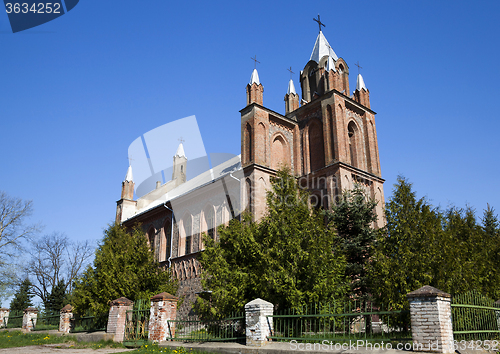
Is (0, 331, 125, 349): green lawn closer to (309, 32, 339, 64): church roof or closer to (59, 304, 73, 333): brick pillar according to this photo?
(59, 304, 73, 333): brick pillar

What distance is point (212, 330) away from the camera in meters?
11.5

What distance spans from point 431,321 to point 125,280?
13680 mm

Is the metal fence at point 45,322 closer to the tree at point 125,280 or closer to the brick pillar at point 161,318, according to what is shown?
the tree at point 125,280

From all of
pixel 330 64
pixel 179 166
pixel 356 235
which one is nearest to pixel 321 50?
pixel 330 64

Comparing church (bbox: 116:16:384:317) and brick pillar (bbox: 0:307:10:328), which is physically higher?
church (bbox: 116:16:384:317)

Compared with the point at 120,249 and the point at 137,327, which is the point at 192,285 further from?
the point at 137,327

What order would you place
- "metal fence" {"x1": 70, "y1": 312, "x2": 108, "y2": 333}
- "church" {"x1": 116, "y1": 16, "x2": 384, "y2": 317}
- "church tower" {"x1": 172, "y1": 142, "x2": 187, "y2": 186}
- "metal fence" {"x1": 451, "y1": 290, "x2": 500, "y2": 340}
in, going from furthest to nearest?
"church tower" {"x1": 172, "y1": 142, "x2": 187, "y2": 186}, "church" {"x1": 116, "y1": 16, "x2": 384, "y2": 317}, "metal fence" {"x1": 70, "y1": 312, "x2": 108, "y2": 333}, "metal fence" {"x1": 451, "y1": 290, "x2": 500, "y2": 340}

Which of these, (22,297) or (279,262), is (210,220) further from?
(22,297)

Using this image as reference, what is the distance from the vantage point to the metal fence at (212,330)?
36.3 feet

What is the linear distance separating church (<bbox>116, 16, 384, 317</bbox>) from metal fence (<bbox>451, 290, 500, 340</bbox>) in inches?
389

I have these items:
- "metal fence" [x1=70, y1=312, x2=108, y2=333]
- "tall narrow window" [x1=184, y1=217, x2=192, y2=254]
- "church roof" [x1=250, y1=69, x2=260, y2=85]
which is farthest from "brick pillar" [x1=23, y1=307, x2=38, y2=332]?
"church roof" [x1=250, y1=69, x2=260, y2=85]

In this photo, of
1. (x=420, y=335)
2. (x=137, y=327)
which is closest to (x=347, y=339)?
(x=420, y=335)

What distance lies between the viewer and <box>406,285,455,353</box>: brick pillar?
6703 mm

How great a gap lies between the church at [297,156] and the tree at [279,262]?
5456mm
